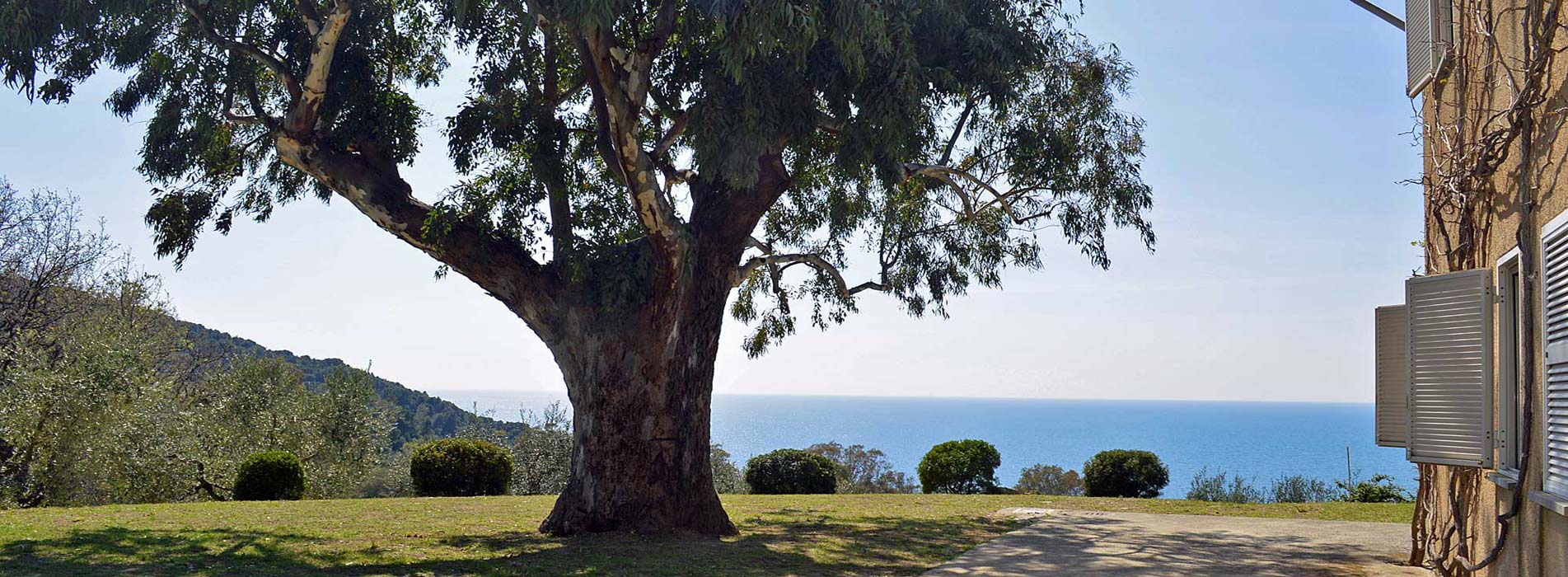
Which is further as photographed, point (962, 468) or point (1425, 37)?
point (962, 468)

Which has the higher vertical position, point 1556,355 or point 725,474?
point 1556,355

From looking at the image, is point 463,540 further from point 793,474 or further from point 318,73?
point 793,474

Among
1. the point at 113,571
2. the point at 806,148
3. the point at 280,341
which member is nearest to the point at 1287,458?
the point at 280,341

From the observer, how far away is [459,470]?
54.1ft

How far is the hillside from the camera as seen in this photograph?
28.7m

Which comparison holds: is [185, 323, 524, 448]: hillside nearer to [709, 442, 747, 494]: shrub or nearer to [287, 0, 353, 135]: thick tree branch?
[709, 442, 747, 494]: shrub

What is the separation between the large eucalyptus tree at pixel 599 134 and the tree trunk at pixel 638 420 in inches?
0.9

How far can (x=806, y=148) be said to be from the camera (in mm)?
10828

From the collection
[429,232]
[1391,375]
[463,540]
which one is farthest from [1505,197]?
[463,540]

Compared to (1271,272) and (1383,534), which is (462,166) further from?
(1271,272)

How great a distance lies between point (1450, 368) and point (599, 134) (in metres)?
6.97

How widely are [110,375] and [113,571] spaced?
10.3 meters

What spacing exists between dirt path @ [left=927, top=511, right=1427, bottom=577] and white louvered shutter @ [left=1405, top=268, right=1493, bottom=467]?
2012 mm

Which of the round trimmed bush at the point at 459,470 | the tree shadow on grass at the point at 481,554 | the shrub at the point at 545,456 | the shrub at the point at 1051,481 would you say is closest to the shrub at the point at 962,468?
the shrub at the point at 545,456
